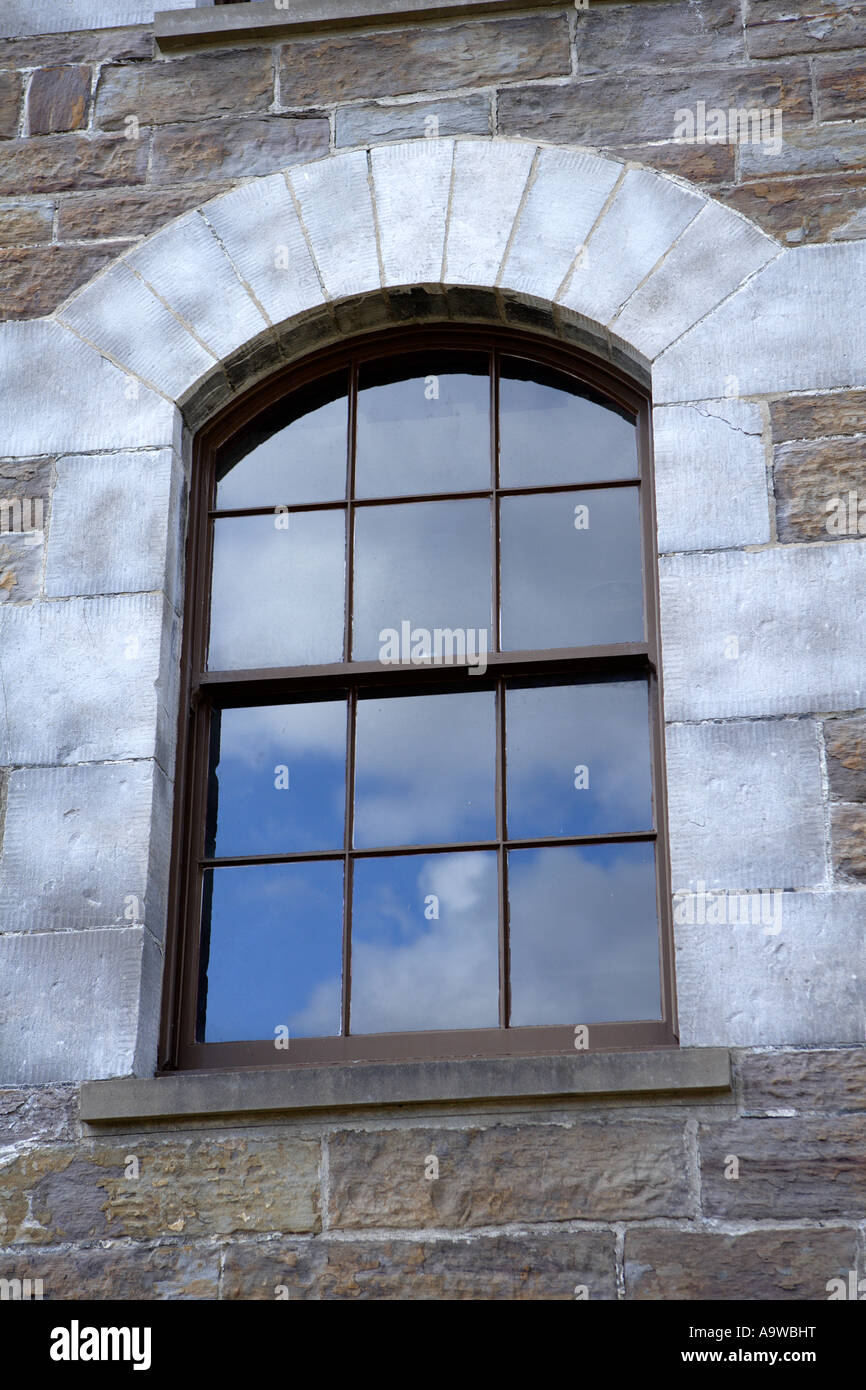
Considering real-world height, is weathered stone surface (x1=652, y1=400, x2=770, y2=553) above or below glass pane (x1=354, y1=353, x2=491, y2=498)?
below

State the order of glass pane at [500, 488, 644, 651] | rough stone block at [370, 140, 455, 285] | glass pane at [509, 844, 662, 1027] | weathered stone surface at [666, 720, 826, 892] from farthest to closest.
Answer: rough stone block at [370, 140, 455, 285]
glass pane at [500, 488, 644, 651]
glass pane at [509, 844, 662, 1027]
weathered stone surface at [666, 720, 826, 892]

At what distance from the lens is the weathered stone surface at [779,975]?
420 cm

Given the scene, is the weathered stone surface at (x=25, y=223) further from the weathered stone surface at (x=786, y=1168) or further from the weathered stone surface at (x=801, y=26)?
the weathered stone surface at (x=786, y=1168)

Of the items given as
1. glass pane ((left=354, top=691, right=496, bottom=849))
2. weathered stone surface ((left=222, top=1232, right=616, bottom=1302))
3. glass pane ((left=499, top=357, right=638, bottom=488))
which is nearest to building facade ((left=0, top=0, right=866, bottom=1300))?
weathered stone surface ((left=222, top=1232, right=616, bottom=1302))

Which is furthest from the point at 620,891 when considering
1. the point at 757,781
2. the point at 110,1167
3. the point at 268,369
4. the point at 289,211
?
the point at 289,211

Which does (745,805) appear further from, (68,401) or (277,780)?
(68,401)

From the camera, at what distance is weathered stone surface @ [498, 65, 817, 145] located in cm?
530

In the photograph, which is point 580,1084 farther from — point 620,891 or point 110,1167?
point 110,1167

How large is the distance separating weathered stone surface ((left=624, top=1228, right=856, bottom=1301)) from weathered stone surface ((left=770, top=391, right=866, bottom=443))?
2098mm

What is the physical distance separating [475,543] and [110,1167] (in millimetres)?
2030

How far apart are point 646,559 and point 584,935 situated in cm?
110

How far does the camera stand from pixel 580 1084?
13.6 feet

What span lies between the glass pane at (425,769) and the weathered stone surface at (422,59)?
2030 millimetres

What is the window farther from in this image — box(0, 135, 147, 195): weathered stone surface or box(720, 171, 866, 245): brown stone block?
box(0, 135, 147, 195): weathered stone surface
